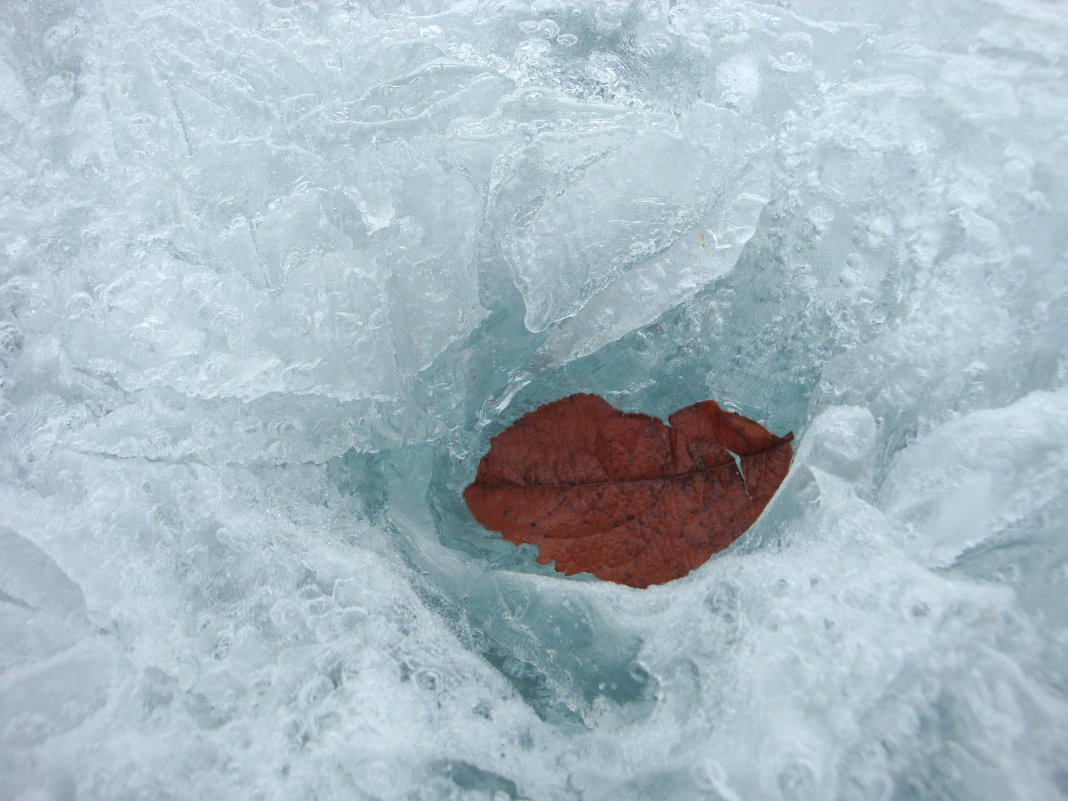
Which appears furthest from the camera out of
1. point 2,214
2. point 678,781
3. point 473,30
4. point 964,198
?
point 473,30

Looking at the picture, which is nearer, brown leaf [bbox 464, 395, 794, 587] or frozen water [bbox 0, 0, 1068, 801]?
frozen water [bbox 0, 0, 1068, 801]

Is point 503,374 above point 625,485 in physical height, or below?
above

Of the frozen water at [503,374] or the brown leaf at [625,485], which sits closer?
the frozen water at [503,374]

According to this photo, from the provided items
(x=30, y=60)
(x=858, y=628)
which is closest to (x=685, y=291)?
(x=858, y=628)

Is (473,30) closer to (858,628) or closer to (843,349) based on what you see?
(843,349)
